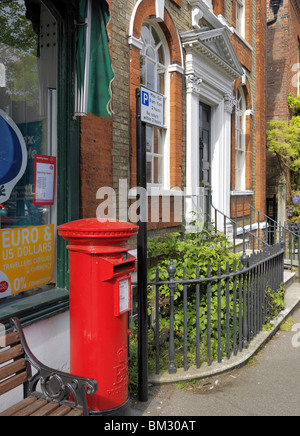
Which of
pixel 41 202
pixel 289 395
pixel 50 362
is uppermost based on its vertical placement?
pixel 41 202

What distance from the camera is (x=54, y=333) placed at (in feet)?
12.2

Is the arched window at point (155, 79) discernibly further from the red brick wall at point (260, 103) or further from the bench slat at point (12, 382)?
the red brick wall at point (260, 103)

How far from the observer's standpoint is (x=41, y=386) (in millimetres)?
2617

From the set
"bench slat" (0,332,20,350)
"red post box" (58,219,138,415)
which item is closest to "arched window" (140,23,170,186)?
"red post box" (58,219,138,415)

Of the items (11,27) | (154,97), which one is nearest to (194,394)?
(154,97)

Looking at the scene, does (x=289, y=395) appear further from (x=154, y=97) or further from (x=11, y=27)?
(x=11, y=27)

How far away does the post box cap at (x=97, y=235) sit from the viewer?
110 inches

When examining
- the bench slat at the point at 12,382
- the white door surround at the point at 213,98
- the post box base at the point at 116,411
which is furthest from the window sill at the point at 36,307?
the white door surround at the point at 213,98

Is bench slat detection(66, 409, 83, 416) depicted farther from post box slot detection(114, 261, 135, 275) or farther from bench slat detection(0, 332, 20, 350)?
post box slot detection(114, 261, 135, 275)

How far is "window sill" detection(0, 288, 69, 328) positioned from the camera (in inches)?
133

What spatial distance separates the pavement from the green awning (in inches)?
108

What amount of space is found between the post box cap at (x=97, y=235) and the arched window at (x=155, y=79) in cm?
374

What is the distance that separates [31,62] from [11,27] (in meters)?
0.34
